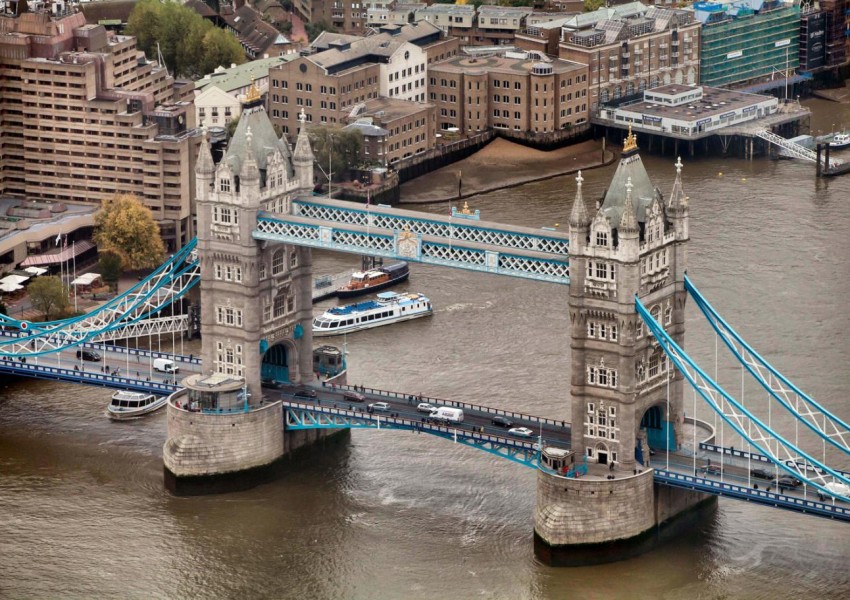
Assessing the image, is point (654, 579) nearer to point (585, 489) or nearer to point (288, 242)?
point (585, 489)

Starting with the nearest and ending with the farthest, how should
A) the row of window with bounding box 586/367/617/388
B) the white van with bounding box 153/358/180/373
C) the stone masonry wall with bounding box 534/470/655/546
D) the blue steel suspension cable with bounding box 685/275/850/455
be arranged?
1. the blue steel suspension cable with bounding box 685/275/850/455
2. the stone masonry wall with bounding box 534/470/655/546
3. the row of window with bounding box 586/367/617/388
4. the white van with bounding box 153/358/180/373

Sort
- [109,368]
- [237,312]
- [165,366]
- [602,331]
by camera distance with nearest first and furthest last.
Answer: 1. [602,331]
2. [237,312]
3. [165,366]
4. [109,368]

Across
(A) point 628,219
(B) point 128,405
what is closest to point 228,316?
(B) point 128,405

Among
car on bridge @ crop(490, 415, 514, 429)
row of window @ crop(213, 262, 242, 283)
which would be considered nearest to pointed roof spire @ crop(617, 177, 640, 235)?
car on bridge @ crop(490, 415, 514, 429)

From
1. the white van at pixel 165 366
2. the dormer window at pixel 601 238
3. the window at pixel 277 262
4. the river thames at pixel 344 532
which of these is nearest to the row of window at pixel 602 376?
the dormer window at pixel 601 238

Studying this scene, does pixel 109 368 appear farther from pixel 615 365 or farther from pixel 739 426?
pixel 739 426

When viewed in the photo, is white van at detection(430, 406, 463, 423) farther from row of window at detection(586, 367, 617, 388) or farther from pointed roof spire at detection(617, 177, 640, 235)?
pointed roof spire at detection(617, 177, 640, 235)

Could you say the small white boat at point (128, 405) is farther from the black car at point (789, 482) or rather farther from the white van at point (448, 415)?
the black car at point (789, 482)

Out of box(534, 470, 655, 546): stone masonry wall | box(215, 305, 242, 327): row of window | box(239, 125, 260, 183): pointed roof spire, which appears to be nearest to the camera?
box(534, 470, 655, 546): stone masonry wall
